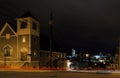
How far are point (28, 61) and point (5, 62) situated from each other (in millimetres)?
6007

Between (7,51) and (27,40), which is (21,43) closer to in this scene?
(27,40)

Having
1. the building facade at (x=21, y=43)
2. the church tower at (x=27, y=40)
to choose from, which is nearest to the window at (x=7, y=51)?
the building facade at (x=21, y=43)

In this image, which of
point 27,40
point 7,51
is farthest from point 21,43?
point 7,51

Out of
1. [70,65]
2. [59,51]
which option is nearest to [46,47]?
[59,51]

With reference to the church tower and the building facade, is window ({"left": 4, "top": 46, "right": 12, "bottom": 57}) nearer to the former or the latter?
the building facade

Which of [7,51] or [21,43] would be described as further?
[7,51]

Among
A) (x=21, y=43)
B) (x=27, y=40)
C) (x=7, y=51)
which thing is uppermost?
(x=27, y=40)

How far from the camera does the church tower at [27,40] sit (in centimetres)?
4737

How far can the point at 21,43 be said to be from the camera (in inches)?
1911

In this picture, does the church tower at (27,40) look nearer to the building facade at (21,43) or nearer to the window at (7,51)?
the building facade at (21,43)

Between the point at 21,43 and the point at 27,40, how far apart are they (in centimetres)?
164

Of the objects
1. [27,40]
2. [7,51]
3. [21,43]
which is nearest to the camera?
[27,40]

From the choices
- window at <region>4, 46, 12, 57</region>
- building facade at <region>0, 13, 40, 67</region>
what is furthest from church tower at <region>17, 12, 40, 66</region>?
window at <region>4, 46, 12, 57</region>

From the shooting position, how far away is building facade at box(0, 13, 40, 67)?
4763cm
